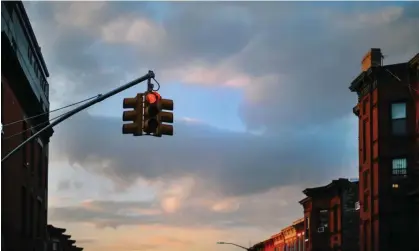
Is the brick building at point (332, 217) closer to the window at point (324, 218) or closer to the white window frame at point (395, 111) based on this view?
the window at point (324, 218)

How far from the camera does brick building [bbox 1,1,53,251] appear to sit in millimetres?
34031

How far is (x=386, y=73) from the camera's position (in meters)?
50.4

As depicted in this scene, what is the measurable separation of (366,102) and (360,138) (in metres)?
3.15

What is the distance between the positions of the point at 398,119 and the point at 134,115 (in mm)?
36304

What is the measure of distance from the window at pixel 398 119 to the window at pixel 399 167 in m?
1.94

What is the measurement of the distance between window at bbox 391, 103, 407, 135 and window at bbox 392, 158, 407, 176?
1.94 m

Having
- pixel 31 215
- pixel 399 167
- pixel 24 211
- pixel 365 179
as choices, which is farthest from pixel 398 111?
pixel 24 211

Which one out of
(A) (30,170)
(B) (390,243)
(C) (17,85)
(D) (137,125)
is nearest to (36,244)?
(A) (30,170)

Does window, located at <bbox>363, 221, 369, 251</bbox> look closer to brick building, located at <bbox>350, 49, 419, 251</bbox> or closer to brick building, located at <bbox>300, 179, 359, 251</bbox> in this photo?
brick building, located at <bbox>350, 49, 419, 251</bbox>

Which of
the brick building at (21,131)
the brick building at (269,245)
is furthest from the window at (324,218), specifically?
the brick building at (21,131)

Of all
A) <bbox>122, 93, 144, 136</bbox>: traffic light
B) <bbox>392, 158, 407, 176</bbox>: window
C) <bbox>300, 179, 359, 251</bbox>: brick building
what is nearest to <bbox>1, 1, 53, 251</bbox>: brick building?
<bbox>122, 93, 144, 136</bbox>: traffic light

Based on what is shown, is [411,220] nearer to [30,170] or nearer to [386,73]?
[386,73]

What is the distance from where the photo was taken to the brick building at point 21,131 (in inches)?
1340

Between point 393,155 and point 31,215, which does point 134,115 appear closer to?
point 31,215
